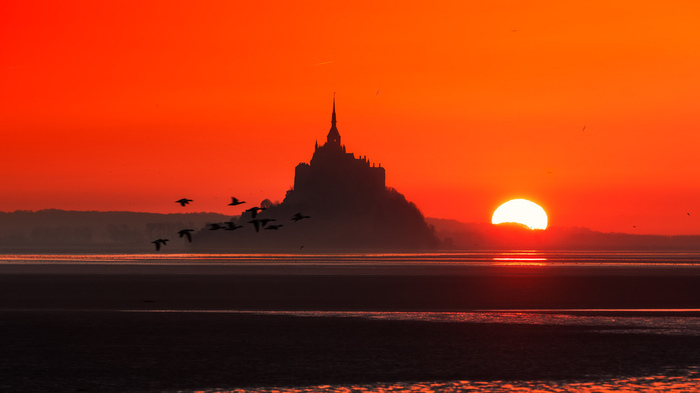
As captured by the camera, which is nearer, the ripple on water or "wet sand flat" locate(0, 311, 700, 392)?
the ripple on water

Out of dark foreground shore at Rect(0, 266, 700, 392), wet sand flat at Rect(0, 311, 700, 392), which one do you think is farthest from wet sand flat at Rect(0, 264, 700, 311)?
wet sand flat at Rect(0, 311, 700, 392)

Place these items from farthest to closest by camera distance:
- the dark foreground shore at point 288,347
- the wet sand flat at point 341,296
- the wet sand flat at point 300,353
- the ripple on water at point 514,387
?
the wet sand flat at point 341,296, the dark foreground shore at point 288,347, the wet sand flat at point 300,353, the ripple on water at point 514,387

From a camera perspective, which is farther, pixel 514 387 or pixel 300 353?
pixel 300 353

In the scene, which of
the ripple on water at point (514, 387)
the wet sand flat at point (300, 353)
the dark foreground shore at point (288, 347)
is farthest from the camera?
the dark foreground shore at point (288, 347)

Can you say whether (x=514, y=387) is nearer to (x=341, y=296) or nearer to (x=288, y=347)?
(x=288, y=347)

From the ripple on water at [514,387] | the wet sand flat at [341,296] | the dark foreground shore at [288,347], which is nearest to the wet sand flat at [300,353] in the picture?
the dark foreground shore at [288,347]

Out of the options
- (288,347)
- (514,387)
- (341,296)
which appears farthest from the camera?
(341,296)

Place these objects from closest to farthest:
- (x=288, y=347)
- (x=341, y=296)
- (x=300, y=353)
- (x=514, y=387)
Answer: (x=514, y=387)
(x=300, y=353)
(x=288, y=347)
(x=341, y=296)

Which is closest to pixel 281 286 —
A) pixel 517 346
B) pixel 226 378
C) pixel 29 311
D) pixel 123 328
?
pixel 29 311

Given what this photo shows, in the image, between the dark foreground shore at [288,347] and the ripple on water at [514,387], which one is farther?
the dark foreground shore at [288,347]

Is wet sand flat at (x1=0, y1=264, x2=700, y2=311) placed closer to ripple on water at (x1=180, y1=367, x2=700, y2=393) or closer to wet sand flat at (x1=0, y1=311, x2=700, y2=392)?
wet sand flat at (x1=0, y1=311, x2=700, y2=392)

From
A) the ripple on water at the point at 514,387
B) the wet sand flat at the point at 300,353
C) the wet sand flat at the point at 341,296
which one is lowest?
the ripple on water at the point at 514,387

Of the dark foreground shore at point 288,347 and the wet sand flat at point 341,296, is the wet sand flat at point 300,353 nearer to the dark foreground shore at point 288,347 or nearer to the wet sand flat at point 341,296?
the dark foreground shore at point 288,347

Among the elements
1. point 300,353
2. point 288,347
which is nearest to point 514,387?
point 300,353
